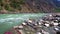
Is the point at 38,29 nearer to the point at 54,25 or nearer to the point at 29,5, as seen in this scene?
the point at 54,25

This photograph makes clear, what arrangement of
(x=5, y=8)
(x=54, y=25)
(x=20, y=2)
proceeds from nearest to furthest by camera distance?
(x=54, y=25) → (x=5, y=8) → (x=20, y=2)

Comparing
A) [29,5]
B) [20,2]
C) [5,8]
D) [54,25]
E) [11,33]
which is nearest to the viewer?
[11,33]

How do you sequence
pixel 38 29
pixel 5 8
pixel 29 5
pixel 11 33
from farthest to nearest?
1. pixel 29 5
2. pixel 5 8
3. pixel 38 29
4. pixel 11 33

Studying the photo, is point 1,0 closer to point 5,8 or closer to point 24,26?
point 5,8

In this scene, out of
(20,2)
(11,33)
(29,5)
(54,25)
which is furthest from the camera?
(29,5)

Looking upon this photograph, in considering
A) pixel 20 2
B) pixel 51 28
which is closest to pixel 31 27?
pixel 51 28

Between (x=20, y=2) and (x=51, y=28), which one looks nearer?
(x=51, y=28)

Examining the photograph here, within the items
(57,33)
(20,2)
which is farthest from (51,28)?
(20,2)

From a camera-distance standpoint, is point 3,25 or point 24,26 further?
point 3,25
